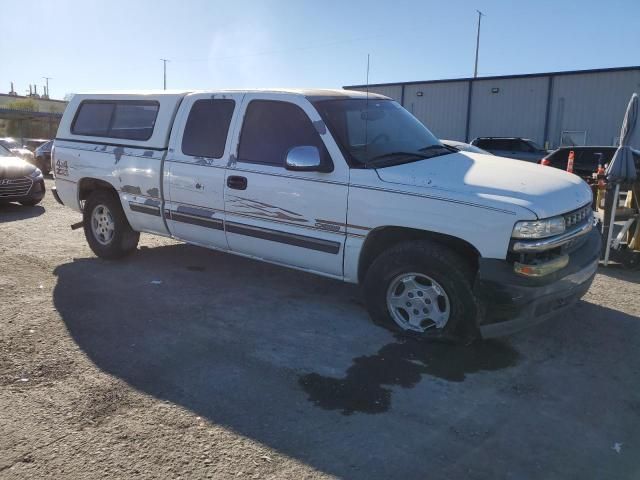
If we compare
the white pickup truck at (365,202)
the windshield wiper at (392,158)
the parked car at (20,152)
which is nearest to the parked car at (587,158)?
the white pickup truck at (365,202)

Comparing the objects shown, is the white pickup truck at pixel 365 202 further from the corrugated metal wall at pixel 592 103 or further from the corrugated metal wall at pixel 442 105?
the corrugated metal wall at pixel 442 105

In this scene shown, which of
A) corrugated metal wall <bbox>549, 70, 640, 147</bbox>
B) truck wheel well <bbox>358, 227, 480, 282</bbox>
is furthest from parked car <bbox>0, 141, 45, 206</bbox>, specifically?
corrugated metal wall <bbox>549, 70, 640, 147</bbox>

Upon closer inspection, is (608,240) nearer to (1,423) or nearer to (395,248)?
(395,248)

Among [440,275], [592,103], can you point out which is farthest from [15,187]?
[592,103]

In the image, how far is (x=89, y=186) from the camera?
267 inches

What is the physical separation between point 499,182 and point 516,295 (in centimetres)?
87

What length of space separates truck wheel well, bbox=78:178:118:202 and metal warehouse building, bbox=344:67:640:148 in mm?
22460

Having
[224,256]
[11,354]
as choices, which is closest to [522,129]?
[224,256]

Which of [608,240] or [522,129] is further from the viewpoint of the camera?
[522,129]

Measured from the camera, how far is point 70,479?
269 centimetres

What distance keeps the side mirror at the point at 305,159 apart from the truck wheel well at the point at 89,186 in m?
2.93

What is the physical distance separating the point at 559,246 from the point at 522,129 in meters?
23.6

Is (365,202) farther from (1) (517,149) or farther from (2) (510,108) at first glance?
(2) (510,108)

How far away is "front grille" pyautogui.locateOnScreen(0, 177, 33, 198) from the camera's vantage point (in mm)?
10383
